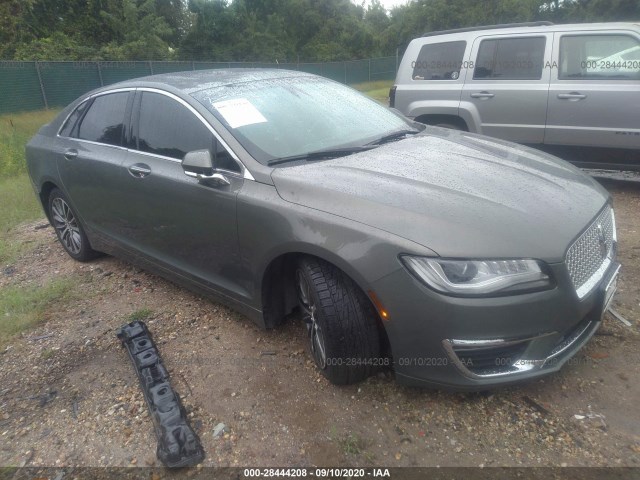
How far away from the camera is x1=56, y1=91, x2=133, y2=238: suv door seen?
3.73 m

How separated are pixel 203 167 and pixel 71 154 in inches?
79.0

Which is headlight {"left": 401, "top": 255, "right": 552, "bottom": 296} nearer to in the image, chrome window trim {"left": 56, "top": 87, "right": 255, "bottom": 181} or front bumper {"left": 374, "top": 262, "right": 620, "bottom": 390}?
front bumper {"left": 374, "top": 262, "right": 620, "bottom": 390}

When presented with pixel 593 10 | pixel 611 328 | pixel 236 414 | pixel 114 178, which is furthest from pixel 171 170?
pixel 593 10

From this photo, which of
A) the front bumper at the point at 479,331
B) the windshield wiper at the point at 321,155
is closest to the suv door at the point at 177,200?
the windshield wiper at the point at 321,155

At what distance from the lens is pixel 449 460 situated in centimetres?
219

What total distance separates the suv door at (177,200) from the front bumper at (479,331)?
1102mm

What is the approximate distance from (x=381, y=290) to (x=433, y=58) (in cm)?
515

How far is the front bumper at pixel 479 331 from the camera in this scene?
2.11 metres

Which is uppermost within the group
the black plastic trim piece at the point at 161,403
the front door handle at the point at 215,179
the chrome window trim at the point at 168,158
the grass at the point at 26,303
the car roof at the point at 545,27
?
the car roof at the point at 545,27

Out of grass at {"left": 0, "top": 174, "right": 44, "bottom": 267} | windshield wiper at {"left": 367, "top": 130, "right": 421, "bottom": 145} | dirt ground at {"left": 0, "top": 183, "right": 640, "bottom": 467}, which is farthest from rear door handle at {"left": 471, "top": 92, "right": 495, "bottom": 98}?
grass at {"left": 0, "top": 174, "right": 44, "bottom": 267}

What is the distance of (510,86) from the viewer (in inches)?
231

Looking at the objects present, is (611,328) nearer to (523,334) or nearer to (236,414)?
A: (523,334)

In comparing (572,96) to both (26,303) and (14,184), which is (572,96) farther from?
(14,184)

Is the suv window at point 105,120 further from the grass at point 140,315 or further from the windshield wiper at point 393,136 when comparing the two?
the windshield wiper at point 393,136
